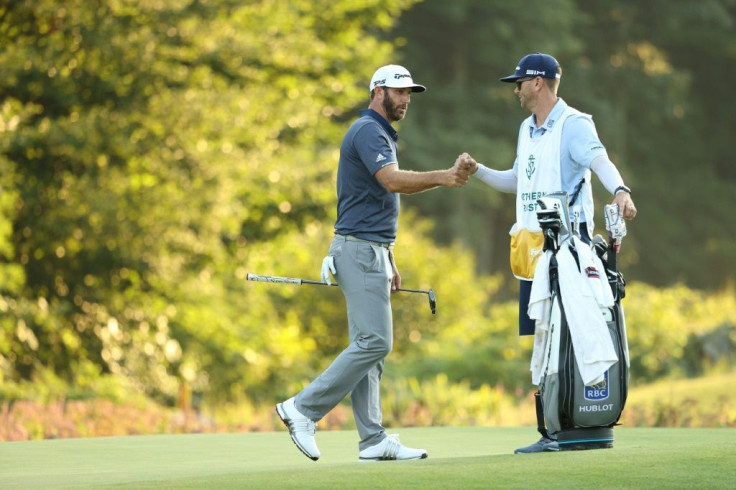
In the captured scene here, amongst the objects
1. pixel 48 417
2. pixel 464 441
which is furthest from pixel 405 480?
pixel 48 417

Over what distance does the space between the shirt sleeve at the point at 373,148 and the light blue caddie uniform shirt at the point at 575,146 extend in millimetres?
807

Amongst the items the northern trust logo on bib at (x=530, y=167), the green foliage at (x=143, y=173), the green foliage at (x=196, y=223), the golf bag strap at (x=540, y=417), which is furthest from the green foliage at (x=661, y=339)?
the northern trust logo on bib at (x=530, y=167)

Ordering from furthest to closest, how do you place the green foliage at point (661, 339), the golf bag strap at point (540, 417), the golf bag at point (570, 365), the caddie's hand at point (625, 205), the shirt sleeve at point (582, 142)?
1. the green foliage at point (661, 339)
2. the golf bag strap at point (540, 417)
3. the shirt sleeve at point (582, 142)
4. the golf bag at point (570, 365)
5. the caddie's hand at point (625, 205)

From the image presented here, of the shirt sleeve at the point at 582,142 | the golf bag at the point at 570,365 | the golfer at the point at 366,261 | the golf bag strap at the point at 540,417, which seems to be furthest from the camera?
the golf bag strap at the point at 540,417

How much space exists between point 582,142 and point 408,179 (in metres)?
0.95

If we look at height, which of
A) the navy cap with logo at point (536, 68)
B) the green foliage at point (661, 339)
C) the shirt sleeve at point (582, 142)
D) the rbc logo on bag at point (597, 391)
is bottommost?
the green foliage at point (661, 339)

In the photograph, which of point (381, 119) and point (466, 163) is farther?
point (381, 119)

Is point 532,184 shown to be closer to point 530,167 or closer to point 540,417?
point 530,167

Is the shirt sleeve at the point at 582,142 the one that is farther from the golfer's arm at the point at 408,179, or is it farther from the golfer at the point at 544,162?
the golfer's arm at the point at 408,179

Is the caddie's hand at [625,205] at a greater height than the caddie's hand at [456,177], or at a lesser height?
lesser

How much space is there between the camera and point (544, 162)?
780 centimetres

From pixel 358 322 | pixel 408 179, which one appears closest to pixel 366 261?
pixel 358 322

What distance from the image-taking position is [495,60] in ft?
123

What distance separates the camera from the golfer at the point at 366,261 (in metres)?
7.77
